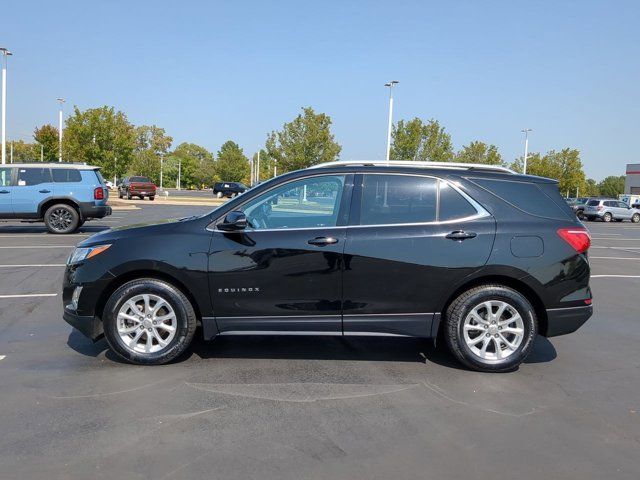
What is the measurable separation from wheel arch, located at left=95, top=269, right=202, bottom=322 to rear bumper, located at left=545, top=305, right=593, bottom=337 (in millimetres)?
3146

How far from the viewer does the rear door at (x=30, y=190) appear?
1497 centimetres

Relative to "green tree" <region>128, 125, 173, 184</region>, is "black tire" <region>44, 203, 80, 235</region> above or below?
below

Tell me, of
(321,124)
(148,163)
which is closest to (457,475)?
(321,124)

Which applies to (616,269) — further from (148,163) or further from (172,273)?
(148,163)

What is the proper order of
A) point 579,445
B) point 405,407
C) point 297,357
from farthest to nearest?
point 297,357
point 405,407
point 579,445

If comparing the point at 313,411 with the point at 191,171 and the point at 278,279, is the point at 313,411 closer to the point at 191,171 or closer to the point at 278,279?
the point at 278,279

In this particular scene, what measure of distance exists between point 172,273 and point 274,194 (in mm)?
1155

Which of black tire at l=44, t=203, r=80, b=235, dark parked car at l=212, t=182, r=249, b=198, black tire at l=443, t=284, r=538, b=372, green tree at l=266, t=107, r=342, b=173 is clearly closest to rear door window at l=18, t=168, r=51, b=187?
black tire at l=44, t=203, r=80, b=235

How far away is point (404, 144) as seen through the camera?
39.6 m

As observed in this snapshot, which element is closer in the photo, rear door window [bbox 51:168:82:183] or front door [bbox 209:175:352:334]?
front door [bbox 209:175:352:334]

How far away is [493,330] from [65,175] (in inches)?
544

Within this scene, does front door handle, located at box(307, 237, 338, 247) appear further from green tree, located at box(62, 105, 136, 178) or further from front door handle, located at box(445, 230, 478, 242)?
green tree, located at box(62, 105, 136, 178)

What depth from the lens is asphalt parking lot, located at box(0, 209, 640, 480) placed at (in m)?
3.23

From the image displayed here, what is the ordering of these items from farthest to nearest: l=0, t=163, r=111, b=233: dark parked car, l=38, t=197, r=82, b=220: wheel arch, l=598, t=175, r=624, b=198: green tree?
l=598, t=175, r=624, b=198: green tree, l=38, t=197, r=82, b=220: wheel arch, l=0, t=163, r=111, b=233: dark parked car
